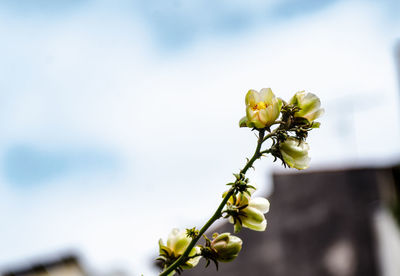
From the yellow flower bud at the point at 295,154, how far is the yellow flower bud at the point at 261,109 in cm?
5

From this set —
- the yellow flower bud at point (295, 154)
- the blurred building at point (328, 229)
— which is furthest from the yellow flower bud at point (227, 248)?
the blurred building at point (328, 229)

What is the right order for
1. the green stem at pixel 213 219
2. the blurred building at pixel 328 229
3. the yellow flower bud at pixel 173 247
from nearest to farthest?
the green stem at pixel 213 219 → the yellow flower bud at pixel 173 247 → the blurred building at pixel 328 229

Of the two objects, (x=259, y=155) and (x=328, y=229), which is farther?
(x=328, y=229)

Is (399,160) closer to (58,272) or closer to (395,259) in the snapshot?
(395,259)

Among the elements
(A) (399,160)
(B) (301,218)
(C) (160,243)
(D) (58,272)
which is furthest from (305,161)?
(B) (301,218)

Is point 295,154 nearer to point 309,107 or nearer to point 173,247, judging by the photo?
point 309,107

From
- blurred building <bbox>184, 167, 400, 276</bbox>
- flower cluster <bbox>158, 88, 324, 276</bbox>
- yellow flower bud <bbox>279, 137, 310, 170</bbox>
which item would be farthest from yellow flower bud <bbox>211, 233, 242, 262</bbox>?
blurred building <bbox>184, 167, 400, 276</bbox>

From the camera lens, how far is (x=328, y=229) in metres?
12.4

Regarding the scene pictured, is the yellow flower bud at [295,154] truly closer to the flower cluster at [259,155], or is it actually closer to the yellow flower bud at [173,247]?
the flower cluster at [259,155]

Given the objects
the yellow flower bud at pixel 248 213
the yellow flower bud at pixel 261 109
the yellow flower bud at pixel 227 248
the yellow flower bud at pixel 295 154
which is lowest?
the yellow flower bud at pixel 227 248

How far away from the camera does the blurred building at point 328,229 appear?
11711 mm

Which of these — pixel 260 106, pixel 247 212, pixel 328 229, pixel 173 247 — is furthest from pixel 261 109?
pixel 328 229

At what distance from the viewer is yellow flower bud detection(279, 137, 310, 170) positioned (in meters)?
0.88

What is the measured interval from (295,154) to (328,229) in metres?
12.1
